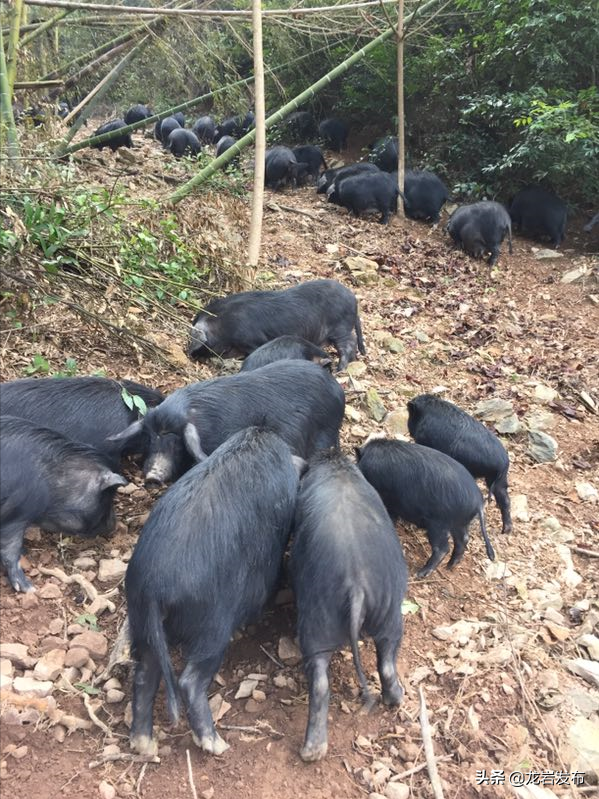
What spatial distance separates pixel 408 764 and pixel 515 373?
177 inches

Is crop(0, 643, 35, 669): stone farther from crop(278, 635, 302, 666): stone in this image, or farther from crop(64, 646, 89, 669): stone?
crop(278, 635, 302, 666): stone

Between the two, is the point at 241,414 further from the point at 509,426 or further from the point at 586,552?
the point at 509,426

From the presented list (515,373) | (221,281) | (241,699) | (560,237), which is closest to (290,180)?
(560,237)

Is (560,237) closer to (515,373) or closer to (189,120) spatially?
(515,373)

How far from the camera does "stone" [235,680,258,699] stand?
9.31 ft

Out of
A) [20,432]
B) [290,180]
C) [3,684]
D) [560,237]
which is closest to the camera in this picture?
[3,684]

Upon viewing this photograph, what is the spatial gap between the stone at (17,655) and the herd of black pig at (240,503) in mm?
326

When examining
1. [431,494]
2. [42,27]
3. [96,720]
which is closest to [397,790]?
[96,720]

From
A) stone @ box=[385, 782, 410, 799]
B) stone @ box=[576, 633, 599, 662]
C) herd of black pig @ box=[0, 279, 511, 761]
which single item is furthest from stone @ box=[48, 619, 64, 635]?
stone @ box=[576, 633, 599, 662]

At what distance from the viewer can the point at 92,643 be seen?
2.88 metres

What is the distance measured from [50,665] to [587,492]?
3.85 meters

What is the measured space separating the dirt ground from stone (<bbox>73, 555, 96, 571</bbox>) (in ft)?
0.07

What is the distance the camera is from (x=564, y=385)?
6348 mm

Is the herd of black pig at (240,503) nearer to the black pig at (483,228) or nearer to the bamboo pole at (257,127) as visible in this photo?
the bamboo pole at (257,127)
